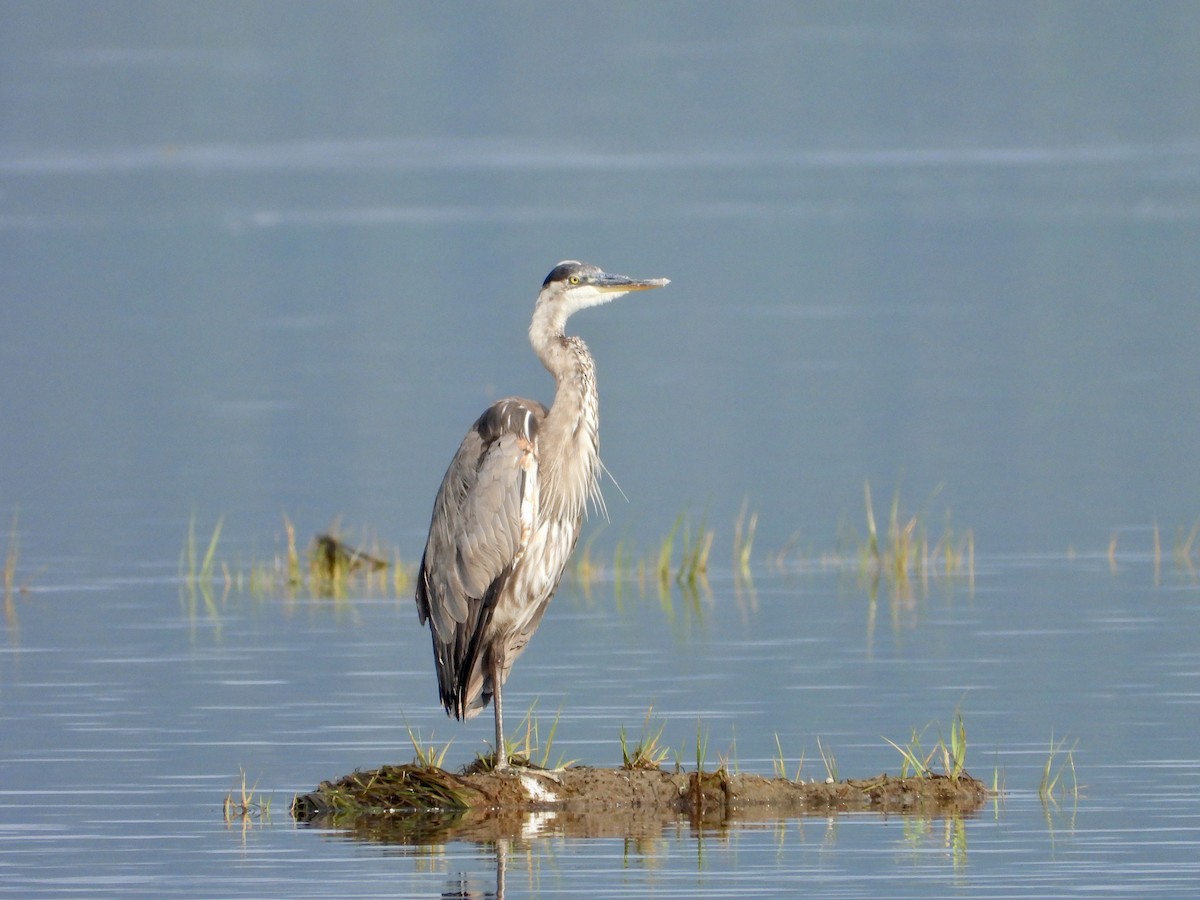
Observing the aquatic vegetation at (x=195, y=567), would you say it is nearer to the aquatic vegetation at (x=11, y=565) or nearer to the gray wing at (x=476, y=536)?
the aquatic vegetation at (x=11, y=565)

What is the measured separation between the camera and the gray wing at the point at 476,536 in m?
12.6

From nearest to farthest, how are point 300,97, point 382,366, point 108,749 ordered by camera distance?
point 108,749, point 382,366, point 300,97

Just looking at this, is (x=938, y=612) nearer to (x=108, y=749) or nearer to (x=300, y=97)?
(x=108, y=749)

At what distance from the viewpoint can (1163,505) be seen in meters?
25.0

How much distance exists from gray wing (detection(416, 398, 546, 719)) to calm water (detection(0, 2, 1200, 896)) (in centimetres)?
79

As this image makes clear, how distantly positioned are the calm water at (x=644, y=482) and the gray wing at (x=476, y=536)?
788 millimetres

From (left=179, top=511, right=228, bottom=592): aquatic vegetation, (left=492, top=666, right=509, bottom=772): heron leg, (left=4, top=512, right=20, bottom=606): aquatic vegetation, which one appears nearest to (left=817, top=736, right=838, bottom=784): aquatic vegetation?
(left=492, top=666, right=509, bottom=772): heron leg

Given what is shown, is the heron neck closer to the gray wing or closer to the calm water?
the gray wing

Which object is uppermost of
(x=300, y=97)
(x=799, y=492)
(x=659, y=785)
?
(x=300, y=97)

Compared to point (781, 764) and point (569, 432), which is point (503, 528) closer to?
point (569, 432)

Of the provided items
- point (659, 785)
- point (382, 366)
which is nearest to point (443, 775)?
point (659, 785)

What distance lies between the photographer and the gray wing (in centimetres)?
1256

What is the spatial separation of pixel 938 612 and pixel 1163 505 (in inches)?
288

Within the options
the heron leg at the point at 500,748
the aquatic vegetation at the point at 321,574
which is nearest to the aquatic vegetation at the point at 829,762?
the heron leg at the point at 500,748
